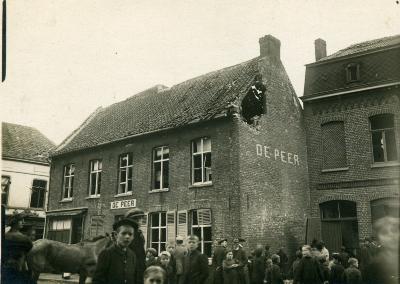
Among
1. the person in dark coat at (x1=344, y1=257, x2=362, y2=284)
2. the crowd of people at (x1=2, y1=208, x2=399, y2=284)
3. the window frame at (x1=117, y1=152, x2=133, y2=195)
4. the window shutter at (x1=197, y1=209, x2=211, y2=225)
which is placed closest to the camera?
the crowd of people at (x1=2, y1=208, x2=399, y2=284)

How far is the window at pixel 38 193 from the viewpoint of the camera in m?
22.1

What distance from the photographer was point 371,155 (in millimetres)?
14906

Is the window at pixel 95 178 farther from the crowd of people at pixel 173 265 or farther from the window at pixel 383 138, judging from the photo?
the window at pixel 383 138

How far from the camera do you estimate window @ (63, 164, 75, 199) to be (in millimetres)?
20562

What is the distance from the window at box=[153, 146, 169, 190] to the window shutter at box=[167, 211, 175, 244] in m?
1.22

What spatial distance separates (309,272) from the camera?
25.6ft

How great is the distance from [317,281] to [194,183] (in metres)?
7.87

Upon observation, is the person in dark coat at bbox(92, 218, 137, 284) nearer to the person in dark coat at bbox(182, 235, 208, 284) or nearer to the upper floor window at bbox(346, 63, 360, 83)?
the person in dark coat at bbox(182, 235, 208, 284)

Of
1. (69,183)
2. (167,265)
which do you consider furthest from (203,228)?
(69,183)

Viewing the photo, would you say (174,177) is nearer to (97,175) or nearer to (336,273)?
(97,175)

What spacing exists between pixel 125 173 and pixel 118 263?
13854mm

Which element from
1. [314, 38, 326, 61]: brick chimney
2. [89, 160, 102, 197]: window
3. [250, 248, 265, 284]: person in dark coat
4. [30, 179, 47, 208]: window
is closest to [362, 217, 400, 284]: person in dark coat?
[250, 248, 265, 284]: person in dark coat

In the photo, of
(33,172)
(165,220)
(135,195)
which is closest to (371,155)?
(165,220)

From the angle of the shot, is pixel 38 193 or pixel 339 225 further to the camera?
pixel 38 193
